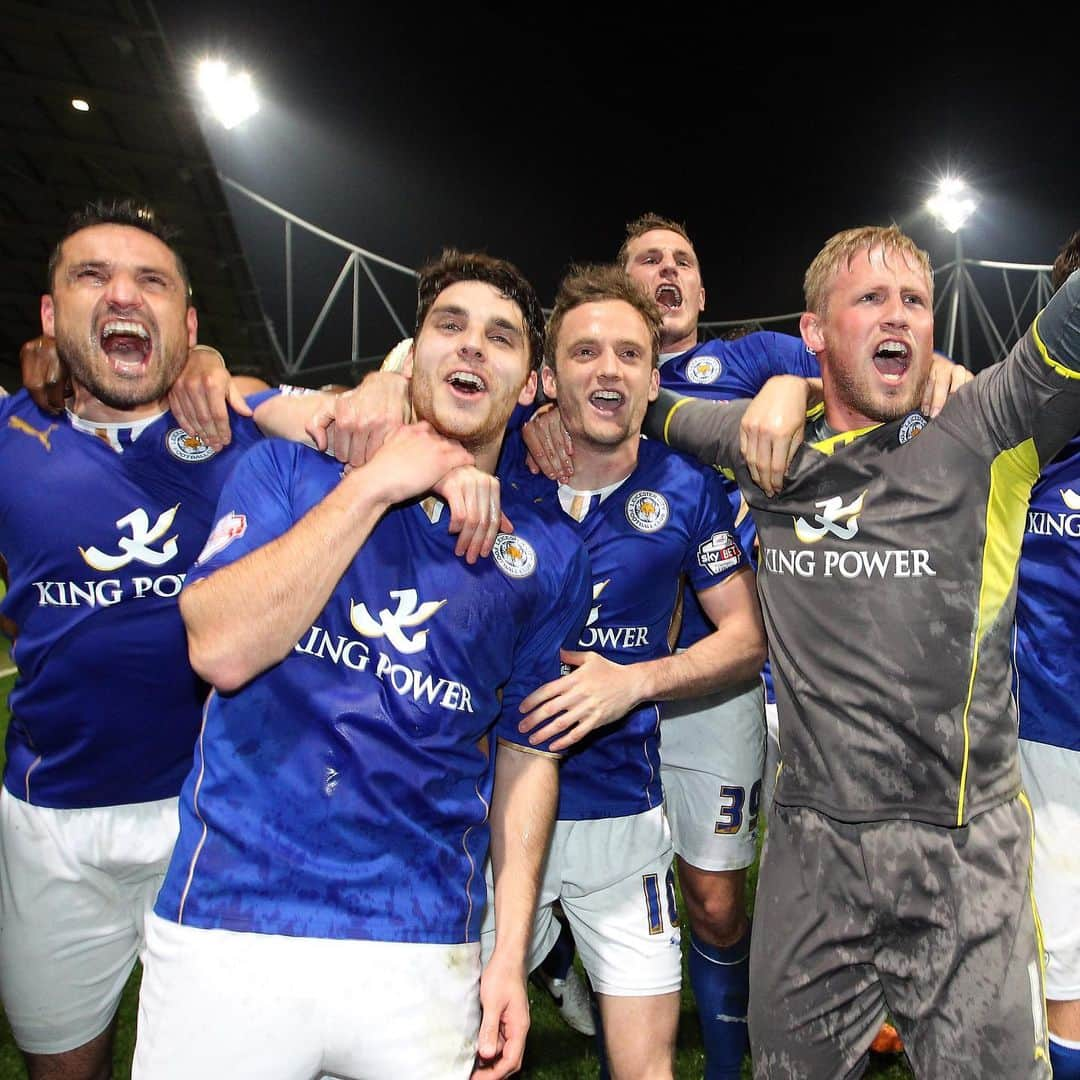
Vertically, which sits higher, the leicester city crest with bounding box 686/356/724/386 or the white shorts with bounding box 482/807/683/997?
the leicester city crest with bounding box 686/356/724/386

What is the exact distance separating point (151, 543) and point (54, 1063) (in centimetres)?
147

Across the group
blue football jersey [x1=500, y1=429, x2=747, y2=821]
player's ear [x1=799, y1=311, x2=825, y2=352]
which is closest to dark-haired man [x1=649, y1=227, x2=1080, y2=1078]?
player's ear [x1=799, y1=311, x2=825, y2=352]

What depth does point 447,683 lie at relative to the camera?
1.83m

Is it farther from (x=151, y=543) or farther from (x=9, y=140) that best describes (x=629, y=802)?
(x=9, y=140)

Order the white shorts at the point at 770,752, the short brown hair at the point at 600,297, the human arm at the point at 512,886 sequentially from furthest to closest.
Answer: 1. the white shorts at the point at 770,752
2. the short brown hair at the point at 600,297
3. the human arm at the point at 512,886

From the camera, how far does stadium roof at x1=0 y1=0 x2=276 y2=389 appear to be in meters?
10.9

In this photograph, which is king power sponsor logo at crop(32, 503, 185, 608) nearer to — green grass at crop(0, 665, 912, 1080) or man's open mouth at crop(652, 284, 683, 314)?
green grass at crop(0, 665, 912, 1080)

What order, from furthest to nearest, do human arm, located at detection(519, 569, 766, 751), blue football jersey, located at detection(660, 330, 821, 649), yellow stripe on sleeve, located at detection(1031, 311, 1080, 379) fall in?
blue football jersey, located at detection(660, 330, 821, 649) → human arm, located at detection(519, 569, 766, 751) → yellow stripe on sleeve, located at detection(1031, 311, 1080, 379)

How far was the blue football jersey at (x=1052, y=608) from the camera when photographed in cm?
277

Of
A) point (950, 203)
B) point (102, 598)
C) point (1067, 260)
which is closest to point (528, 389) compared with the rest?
point (102, 598)

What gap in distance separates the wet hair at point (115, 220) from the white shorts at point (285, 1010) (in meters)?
1.79

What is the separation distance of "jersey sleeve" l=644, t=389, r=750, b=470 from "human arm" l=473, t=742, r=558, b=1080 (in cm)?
113

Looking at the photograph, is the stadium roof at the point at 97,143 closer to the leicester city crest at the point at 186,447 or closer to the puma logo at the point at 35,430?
the puma logo at the point at 35,430

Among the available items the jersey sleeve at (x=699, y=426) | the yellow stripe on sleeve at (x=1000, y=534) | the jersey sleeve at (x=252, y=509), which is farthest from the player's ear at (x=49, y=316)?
the yellow stripe on sleeve at (x=1000, y=534)
